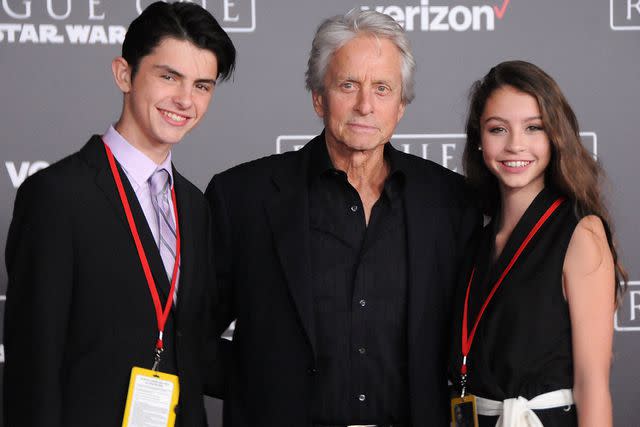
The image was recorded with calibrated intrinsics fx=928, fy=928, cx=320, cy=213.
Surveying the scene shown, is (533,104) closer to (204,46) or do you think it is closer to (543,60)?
(204,46)

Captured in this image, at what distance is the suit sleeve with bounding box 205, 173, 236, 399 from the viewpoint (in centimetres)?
269

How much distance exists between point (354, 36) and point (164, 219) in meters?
0.79

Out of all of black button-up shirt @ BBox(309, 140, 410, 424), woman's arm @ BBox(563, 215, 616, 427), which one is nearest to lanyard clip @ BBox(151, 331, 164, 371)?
black button-up shirt @ BBox(309, 140, 410, 424)

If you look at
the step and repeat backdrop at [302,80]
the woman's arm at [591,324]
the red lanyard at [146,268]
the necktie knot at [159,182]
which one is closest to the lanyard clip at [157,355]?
the red lanyard at [146,268]

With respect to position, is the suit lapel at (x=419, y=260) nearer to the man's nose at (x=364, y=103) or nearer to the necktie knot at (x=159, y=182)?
the man's nose at (x=364, y=103)

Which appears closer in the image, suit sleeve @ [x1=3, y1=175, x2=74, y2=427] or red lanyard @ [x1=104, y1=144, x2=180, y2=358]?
suit sleeve @ [x1=3, y1=175, x2=74, y2=427]

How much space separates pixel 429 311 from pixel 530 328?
0.33 meters

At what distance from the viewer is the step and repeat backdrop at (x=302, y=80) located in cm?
367

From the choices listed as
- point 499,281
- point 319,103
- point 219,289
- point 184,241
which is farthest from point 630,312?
point 184,241

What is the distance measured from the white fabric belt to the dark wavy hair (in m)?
1.18

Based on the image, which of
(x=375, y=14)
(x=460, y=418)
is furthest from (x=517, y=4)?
(x=460, y=418)

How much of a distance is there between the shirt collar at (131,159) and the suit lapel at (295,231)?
443 mm

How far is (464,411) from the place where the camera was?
8.11 feet

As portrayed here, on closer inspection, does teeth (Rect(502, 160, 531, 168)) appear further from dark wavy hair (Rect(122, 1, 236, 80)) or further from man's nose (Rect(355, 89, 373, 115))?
dark wavy hair (Rect(122, 1, 236, 80))
